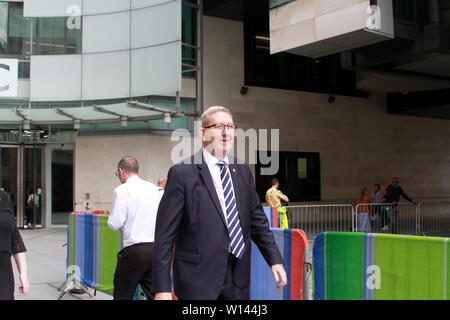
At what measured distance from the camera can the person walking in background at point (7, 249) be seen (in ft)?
13.2

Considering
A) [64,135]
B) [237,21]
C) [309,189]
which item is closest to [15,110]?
[64,135]

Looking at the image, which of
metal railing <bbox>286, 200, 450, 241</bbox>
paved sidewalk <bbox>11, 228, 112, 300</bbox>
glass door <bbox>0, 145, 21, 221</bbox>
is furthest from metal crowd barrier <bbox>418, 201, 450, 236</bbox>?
glass door <bbox>0, 145, 21, 221</bbox>

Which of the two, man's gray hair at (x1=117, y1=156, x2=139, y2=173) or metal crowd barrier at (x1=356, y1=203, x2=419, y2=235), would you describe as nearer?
man's gray hair at (x1=117, y1=156, x2=139, y2=173)

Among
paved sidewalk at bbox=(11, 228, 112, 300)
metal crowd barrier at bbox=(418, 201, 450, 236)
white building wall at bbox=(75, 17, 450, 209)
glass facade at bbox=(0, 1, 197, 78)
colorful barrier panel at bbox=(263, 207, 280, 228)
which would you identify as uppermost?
glass facade at bbox=(0, 1, 197, 78)

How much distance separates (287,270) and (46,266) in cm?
777

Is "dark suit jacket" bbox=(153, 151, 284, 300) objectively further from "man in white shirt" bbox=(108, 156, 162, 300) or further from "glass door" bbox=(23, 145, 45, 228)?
"glass door" bbox=(23, 145, 45, 228)

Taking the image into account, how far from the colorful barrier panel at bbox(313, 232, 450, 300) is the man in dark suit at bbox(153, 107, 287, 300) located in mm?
1089

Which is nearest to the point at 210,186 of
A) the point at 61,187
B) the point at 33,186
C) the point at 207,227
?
the point at 207,227

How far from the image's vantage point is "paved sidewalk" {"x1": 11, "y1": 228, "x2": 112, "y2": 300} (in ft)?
25.9

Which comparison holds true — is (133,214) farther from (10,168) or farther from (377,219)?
(10,168)

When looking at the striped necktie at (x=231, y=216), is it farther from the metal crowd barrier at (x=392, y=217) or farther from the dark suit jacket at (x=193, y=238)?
the metal crowd barrier at (x=392, y=217)

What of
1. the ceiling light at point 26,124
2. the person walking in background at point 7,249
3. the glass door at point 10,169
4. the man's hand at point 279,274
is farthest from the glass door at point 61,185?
the man's hand at point 279,274

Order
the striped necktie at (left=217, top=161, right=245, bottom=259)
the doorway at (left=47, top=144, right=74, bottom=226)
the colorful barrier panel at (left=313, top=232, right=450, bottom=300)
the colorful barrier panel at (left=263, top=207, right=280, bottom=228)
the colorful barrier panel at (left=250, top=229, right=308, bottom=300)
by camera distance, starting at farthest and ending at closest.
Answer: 1. the doorway at (left=47, top=144, right=74, bottom=226)
2. the colorful barrier panel at (left=263, top=207, right=280, bottom=228)
3. the colorful barrier panel at (left=250, top=229, right=308, bottom=300)
4. the colorful barrier panel at (left=313, top=232, right=450, bottom=300)
5. the striped necktie at (left=217, top=161, right=245, bottom=259)
